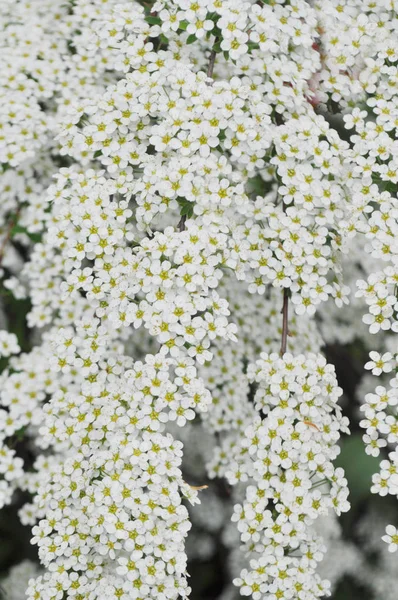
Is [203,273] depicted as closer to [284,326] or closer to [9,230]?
[284,326]

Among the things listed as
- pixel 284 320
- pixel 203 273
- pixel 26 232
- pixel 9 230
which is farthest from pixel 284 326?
pixel 9 230

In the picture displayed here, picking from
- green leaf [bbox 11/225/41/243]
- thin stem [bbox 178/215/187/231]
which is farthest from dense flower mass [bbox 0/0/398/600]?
green leaf [bbox 11/225/41/243]

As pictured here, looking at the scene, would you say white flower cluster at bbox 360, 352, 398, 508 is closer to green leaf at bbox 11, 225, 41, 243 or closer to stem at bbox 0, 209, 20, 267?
green leaf at bbox 11, 225, 41, 243

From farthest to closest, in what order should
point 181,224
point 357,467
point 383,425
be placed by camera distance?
1. point 357,467
2. point 181,224
3. point 383,425

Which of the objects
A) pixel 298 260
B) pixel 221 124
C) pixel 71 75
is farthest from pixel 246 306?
pixel 71 75

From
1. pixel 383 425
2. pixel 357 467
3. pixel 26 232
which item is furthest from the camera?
pixel 357 467

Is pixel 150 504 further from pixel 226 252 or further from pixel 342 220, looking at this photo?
pixel 342 220

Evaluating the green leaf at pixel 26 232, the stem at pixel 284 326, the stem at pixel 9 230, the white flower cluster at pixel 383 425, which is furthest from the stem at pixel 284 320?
the stem at pixel 9 230

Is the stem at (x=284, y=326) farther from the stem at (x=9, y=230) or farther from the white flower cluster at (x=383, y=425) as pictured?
the stem at (x=9, y=230)
